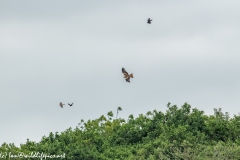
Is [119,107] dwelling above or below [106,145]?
above

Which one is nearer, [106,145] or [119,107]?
[106,145]

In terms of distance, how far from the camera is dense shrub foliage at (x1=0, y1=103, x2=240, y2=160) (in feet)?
146

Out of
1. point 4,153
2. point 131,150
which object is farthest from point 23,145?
point 131,150

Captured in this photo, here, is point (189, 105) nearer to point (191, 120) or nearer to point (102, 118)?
point (191, 120)

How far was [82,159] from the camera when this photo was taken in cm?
4759

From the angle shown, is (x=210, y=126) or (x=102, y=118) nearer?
(x=210, y=126)

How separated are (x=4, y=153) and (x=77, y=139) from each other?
4.57 meters

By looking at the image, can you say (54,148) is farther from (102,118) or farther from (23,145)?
(102,118)

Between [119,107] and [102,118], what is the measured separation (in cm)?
129

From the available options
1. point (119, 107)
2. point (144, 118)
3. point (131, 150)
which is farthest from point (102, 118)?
point (131, 150)

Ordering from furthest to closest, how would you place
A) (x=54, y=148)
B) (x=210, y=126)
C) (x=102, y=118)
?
(x=102, y=118), (x=210, y=126), (x=54, y=148)

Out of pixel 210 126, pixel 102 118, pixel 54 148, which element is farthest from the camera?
pixel 102 118

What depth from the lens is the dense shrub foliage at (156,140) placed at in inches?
1756

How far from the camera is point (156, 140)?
1852 inches
